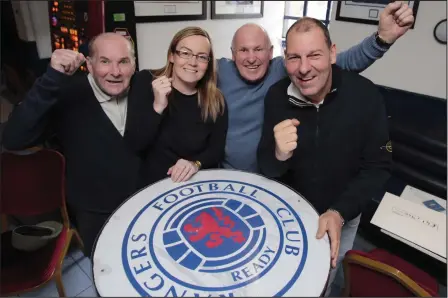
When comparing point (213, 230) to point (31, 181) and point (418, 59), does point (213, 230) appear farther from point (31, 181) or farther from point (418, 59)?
point (418, 59)

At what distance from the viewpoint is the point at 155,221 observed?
1177 mm

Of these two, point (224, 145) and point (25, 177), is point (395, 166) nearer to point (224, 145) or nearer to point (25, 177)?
point (224, 145)

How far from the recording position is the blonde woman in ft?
4.81

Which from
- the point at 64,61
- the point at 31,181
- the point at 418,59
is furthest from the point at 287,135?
the point at 418,59

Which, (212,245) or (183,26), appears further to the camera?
(183,26)

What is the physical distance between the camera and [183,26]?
3.54 m

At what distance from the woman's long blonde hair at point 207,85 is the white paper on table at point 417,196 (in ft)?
5.40

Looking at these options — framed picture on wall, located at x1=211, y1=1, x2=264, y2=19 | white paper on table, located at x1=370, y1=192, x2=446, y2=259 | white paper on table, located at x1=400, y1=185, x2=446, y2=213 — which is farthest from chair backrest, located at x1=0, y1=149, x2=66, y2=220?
framed picture on wall, located at x1=211, y1=1, x2=264, y2=19

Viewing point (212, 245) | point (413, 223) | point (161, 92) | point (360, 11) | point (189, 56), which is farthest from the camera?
point (360, 11)

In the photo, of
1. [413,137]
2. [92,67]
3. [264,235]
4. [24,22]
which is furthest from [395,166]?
[24,22]

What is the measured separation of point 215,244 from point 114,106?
2.74ft

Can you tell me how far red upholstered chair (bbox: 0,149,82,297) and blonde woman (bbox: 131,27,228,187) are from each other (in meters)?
0.72

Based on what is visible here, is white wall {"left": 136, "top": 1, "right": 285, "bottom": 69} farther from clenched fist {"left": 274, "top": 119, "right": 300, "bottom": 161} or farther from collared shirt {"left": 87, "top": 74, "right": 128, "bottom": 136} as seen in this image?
clenched fist {"left": 274, "top": 119, "right": 300, "bottom": 161}

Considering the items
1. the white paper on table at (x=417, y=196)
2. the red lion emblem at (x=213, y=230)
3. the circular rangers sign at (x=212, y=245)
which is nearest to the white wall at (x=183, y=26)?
the white paper on table at (x=417, y=196)
